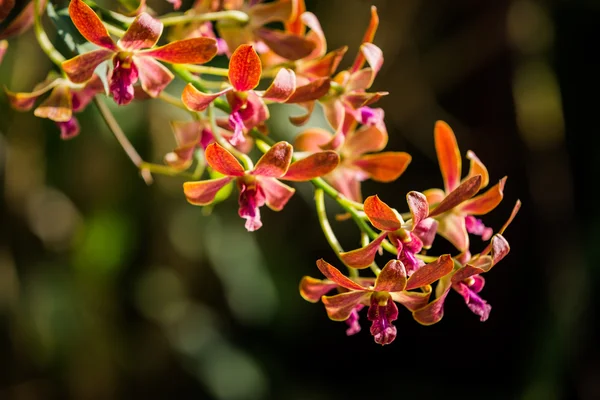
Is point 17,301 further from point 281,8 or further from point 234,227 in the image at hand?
point 281,8

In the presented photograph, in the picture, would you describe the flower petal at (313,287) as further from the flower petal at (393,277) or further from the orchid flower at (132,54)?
the orchid flower at (132,54)

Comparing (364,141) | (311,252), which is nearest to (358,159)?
(364,141)

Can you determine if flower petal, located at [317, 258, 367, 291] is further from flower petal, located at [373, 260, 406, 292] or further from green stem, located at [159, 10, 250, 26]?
green stem, located at [159, 10, 250, 26]

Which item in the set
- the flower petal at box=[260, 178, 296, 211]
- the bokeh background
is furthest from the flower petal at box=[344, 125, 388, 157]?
the bokeh background

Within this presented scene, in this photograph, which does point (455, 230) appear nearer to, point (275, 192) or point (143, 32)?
point (275, 192)

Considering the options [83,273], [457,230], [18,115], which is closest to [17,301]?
[83,273]

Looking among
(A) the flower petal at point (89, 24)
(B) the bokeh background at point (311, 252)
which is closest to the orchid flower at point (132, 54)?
(A) the flower petal at point (89, 24)

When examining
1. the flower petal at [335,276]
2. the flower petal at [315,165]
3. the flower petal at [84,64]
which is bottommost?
the flower petal at [335,276]
